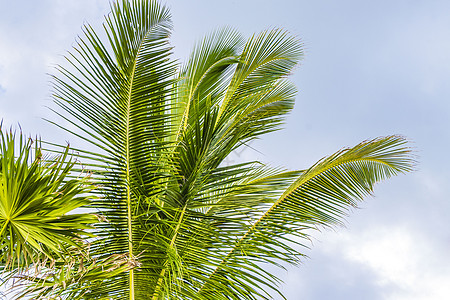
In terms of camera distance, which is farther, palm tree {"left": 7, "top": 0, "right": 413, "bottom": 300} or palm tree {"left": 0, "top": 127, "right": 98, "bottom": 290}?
palm tree {"left": 7, "top": 0, "right": 413, "bottom": 300}

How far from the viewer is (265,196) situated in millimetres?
3414

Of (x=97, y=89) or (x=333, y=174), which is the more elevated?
(x=333, y=174)

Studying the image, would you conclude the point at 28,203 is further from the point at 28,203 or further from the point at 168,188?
the point at 168,188

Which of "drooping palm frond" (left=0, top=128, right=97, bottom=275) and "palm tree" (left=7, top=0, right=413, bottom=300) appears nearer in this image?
"drooping palm frond" (left=0, top=128, right=97, bottom=275)

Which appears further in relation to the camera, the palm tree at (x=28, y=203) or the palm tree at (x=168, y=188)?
the palm tree at (x=168, y=188)

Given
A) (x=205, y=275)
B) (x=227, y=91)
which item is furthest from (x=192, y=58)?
(x=205, y=275)

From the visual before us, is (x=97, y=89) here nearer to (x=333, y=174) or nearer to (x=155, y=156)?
(x=155, y=156)

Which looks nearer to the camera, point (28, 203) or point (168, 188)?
point (28, 203)

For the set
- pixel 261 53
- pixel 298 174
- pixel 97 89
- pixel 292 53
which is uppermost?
pixel 292 53

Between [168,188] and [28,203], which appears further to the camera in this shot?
[168,188]

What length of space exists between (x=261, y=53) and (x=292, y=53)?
0.46 meters

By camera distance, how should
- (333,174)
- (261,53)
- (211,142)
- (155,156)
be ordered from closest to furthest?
(211,142)
(155,156)
(333,174)
(261,53)

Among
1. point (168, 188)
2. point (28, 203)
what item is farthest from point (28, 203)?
point (168, 188)

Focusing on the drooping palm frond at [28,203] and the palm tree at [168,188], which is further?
the palm tree at [168,188]
